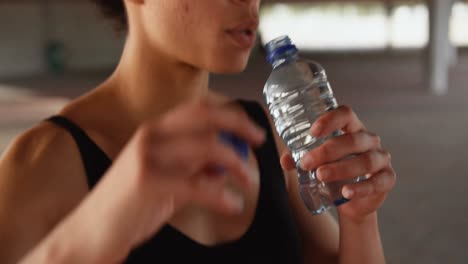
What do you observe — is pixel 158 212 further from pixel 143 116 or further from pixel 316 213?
pixel 316 213

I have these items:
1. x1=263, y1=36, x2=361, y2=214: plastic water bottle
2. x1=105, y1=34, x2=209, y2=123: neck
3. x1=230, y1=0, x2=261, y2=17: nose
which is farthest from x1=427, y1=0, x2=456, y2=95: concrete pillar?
x1=230, y1=0, x2=261, y2=17: nose

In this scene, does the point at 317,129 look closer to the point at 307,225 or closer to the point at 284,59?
the point at 284,59

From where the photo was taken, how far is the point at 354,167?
45.4 inches

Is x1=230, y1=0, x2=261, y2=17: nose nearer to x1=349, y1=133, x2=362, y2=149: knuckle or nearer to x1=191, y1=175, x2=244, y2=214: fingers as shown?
x1=349, y1=133, x2=362, y2=149: knuckle

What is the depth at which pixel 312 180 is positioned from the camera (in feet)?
4.97

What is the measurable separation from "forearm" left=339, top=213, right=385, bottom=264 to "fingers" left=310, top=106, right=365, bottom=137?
229 millimetres

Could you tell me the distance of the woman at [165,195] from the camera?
2.75 feet

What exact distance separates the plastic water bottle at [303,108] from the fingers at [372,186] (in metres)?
Answer: 0.22

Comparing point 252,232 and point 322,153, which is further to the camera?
point 252,232

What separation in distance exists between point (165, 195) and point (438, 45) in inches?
508

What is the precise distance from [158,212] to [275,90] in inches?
30.6

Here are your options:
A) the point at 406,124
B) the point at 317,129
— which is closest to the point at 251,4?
the point at 317,129

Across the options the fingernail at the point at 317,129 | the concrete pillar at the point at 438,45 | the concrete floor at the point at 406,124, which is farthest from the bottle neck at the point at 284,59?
the concrete pillar at the point at 438,45

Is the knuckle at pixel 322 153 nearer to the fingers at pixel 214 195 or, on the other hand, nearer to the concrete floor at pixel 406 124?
the fingers at pixel 214 195
